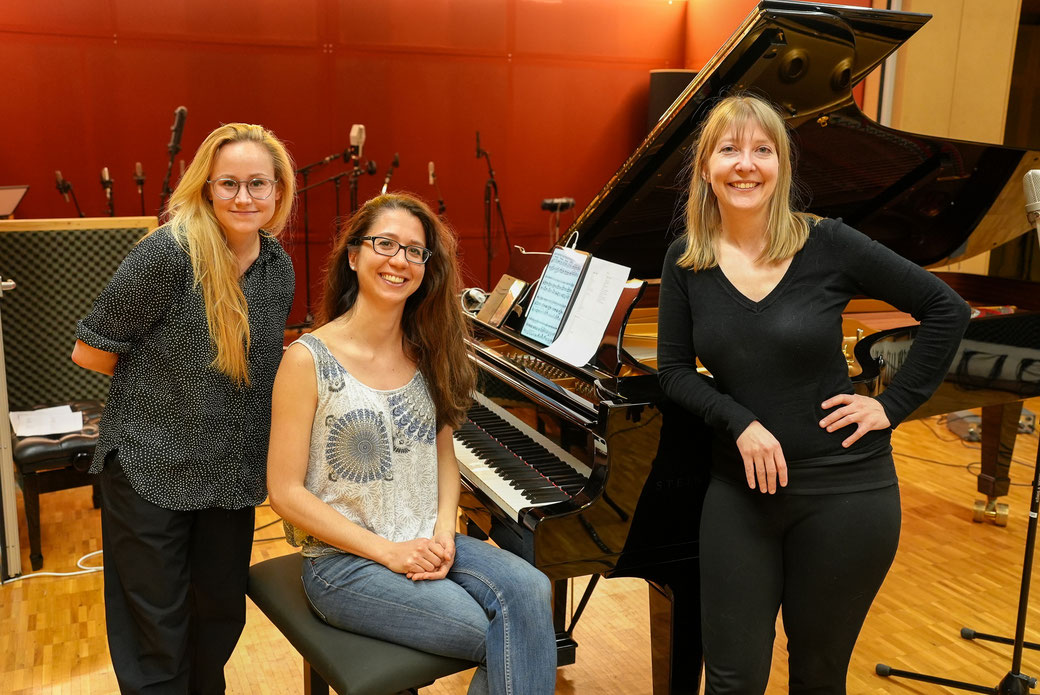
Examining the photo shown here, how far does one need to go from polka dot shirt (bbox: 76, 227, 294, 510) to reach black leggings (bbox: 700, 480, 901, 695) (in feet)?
3.45

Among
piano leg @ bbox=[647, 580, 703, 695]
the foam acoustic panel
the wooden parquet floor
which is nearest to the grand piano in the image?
piano leg @ bbox=[647, 580, 703, 695]

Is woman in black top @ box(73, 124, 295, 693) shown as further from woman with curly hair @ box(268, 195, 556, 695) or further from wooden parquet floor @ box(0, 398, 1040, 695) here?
wooden parquet floor @ box(0, 398, 1040, 695)

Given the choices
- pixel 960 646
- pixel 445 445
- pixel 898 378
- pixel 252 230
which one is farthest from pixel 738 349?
pixel 960 646

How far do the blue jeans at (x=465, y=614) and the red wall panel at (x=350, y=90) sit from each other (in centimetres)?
480

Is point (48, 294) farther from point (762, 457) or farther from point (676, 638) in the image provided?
point (762, 457)

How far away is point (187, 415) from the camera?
76.4 inches

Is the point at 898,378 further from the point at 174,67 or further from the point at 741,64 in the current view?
the point at 174,67

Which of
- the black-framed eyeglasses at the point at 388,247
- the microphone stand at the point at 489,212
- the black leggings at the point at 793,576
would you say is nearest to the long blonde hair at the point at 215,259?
the black-framed eyeglasses at the point at 388,247

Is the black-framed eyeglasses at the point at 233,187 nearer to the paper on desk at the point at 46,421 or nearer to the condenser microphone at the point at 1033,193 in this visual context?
the condenser microphone at the point at 1033,193

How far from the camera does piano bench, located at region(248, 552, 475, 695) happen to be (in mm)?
1728

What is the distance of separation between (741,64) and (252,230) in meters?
1.28

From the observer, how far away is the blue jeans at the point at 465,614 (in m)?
1.77

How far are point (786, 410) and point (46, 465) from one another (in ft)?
9.84

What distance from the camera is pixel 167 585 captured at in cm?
199
